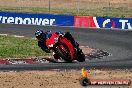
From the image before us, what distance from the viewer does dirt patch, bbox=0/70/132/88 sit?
1880 cm

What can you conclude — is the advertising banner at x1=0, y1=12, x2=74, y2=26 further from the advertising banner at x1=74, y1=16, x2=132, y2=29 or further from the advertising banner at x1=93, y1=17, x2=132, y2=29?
the advertising banner at x1=93, y1=17, x2=132, y2=29

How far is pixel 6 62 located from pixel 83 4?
5654 centimetres

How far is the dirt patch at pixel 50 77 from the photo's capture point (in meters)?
18.8

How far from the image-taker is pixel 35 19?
47062 millimetres

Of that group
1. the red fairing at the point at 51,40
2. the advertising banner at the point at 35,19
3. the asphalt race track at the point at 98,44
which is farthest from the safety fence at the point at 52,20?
the red fairing at the point at 51,40

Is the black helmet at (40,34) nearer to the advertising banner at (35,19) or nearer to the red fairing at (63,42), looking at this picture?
the red fairing at (63,42)

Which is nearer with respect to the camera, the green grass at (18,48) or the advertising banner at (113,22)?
the green grass at (18,48)

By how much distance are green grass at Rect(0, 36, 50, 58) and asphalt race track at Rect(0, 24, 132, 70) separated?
12.2ft

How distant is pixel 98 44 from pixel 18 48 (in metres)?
6.81

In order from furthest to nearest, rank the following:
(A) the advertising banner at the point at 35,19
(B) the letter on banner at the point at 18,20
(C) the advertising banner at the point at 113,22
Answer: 1. (B) the letter on banner at the point at 18,20
2. (A) the advertising banner at the point at 35,19
3. (C) the advertising banner at the point at 113,22

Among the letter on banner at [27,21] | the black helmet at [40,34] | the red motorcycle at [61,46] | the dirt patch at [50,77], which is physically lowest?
the letter on banner at [27,21]

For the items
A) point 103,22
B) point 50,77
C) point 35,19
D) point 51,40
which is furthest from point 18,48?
point 103,22

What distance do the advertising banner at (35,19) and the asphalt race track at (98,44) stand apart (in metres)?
1.11

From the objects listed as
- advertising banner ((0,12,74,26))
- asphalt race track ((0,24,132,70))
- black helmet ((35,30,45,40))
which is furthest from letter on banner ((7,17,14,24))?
black helmet ((35,30,45,40))
